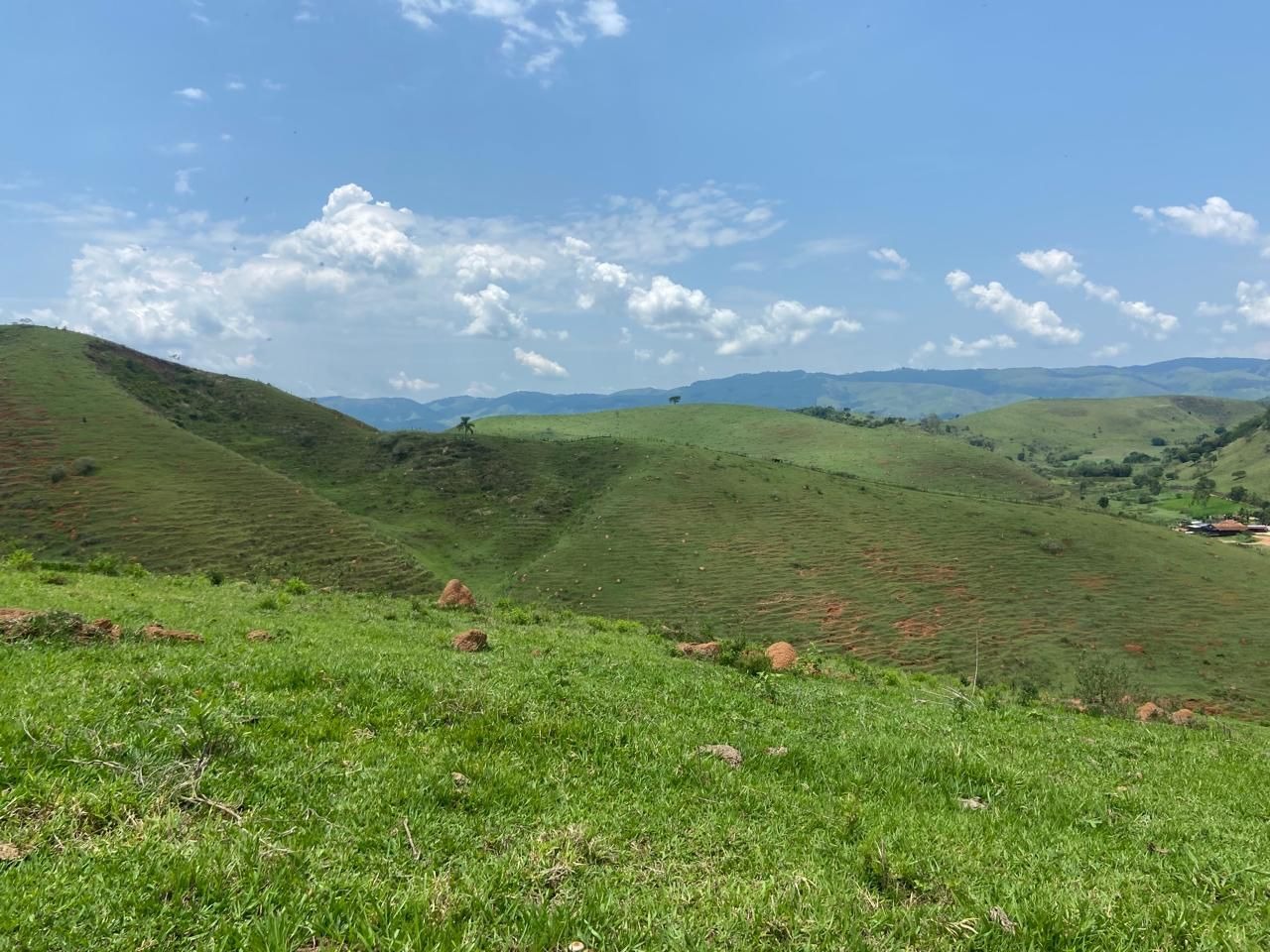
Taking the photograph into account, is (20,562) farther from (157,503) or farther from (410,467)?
(410,467)

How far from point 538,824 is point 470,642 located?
10.7 meters

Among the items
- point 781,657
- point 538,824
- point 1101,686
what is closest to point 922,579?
point 1101,686

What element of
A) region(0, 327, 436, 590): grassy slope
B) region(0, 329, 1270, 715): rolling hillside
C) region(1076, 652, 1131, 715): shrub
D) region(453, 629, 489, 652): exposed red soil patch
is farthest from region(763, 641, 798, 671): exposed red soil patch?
region(0, 327, 436, 590): grassy slope

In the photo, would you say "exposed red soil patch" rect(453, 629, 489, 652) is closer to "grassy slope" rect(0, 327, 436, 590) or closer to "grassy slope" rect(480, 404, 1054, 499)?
"grassy slope" rect(0, 327, 436, 590)

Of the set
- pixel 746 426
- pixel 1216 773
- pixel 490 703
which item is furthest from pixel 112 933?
pixel 746 426

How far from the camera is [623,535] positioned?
65.9 metres

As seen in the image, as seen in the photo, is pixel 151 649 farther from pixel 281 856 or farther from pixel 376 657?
pixel 281 856

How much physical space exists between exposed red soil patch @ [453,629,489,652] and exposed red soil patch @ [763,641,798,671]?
373 inches

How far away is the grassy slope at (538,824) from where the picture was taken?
4715 millimetres

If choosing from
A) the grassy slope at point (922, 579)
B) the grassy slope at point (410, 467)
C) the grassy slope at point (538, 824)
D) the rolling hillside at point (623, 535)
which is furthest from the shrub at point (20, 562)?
the grassy slope at point (922, 579)

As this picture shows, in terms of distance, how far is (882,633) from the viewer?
4806 cm

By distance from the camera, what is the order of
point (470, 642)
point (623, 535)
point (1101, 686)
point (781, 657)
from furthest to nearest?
1. point (623, 535)
2. point (1101, 686)
3. point (781, 657)
4. point (470, 642)

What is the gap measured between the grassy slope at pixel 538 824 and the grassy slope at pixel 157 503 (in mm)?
39527

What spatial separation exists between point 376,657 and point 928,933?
11.0 metres
